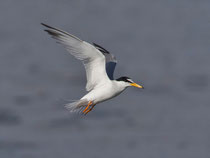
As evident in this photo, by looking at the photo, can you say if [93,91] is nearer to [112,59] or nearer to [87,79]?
[87,79]

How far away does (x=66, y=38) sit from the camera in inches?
519

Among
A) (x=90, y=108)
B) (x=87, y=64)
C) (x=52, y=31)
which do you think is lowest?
(x=90, y=108)

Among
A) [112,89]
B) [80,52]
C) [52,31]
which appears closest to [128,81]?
[112,89]

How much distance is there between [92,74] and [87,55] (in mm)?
724

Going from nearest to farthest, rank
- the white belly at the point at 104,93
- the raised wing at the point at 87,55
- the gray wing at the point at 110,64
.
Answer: the raised wing at the point at 87,55, the white belly at the point at 104,93, the gray wing at the point at 110,64

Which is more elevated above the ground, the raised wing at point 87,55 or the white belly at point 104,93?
the raised wing at point 87,55

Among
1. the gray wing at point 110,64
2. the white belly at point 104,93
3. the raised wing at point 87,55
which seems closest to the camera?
the raised wing at point 87,55

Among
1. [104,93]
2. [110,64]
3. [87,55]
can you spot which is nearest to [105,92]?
[104,93]

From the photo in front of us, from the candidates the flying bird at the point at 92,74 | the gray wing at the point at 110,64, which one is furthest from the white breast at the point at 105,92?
the gray wing at the point at 110,64

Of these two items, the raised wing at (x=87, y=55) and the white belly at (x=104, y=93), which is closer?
the raised wing at (x=87, y=55)

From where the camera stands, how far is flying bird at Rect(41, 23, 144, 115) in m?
13.2

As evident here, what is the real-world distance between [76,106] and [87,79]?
0.91m

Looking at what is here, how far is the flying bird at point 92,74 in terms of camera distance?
13233 millimetres

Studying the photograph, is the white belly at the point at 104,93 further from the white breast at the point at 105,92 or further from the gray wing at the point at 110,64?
the gray wing at the point at 110,64
